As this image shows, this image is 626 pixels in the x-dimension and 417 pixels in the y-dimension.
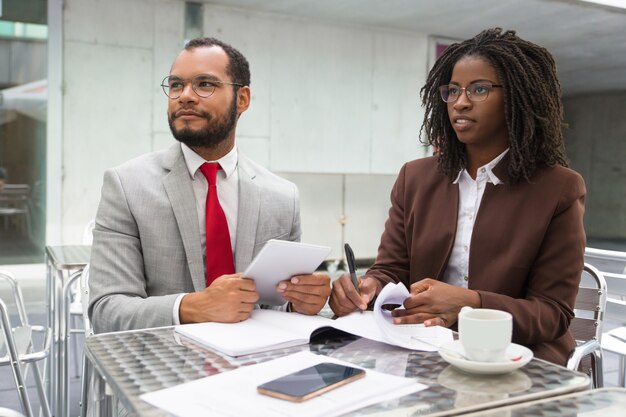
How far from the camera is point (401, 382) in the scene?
98 cm

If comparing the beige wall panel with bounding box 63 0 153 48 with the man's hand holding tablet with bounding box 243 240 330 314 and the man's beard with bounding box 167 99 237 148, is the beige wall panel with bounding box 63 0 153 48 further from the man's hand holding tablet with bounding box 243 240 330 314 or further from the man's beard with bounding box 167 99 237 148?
the man's hand holding tablet with bounding box 243 240 330 314

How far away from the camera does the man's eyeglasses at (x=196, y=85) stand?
70.7 inches

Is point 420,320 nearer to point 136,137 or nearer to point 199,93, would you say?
point 199,93

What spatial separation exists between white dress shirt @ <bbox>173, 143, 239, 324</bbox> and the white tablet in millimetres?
371

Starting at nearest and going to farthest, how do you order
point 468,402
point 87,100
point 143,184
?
1. point 468,402
2. point 143,184
3. point 87,100

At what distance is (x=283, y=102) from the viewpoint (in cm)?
796

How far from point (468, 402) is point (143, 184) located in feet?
3.64

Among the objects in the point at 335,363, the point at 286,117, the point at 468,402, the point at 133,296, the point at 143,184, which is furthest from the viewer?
the point at 286,117

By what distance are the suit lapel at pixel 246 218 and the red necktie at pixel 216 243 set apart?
0.11 feet

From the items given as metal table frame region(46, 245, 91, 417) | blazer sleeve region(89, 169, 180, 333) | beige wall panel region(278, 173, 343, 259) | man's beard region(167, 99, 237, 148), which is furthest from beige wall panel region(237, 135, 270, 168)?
blazer sleeve region(89, 169, 180, 333)

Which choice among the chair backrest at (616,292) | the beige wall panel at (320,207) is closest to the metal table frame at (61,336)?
the chair backrest at (616,292)

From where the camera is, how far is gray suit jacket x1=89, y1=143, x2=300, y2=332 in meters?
1.58

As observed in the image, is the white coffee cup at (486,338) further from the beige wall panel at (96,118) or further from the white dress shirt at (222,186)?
the beige wall panel at (96,118)


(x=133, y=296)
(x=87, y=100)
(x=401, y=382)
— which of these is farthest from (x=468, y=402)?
(x=87, y=100)
